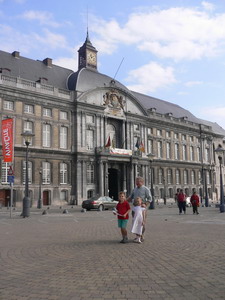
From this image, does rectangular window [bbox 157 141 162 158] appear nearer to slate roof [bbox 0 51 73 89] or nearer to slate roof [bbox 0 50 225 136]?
slate roof [bbox 0 50 225 136]

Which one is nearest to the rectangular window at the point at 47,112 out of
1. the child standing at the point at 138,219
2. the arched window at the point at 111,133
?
the arched window at the point at 111,133

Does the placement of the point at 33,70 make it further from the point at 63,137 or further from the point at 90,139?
the point at 90,139

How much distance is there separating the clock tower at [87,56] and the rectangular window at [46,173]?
20.0 metres

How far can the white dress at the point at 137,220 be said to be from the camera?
376 inches

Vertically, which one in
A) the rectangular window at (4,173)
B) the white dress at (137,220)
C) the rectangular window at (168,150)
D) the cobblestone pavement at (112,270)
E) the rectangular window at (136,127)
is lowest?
the cobblestone pavement at (112,270)

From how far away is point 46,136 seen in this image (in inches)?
1668

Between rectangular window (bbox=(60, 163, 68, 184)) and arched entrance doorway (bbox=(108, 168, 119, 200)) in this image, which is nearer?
rectangular window (bbox=(60, 163, 68, 184))

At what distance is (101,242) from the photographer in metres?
9.66

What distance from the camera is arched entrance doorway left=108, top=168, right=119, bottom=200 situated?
165 ft

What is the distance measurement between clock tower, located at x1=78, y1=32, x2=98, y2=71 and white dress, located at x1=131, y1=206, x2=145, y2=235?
46474mm

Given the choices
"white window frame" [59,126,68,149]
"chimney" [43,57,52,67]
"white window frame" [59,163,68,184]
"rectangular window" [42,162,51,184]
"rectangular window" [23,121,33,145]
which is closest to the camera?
"rectangular window" [23,121,33,145]

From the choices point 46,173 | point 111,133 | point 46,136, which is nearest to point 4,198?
point 46,173

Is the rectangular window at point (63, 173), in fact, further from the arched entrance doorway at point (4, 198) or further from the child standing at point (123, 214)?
the child standing at point (123, 214)

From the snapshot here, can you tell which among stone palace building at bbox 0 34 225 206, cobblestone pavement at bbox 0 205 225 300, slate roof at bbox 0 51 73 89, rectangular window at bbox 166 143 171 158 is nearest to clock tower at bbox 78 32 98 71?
stone palace building at bbox 0 34 225 206
